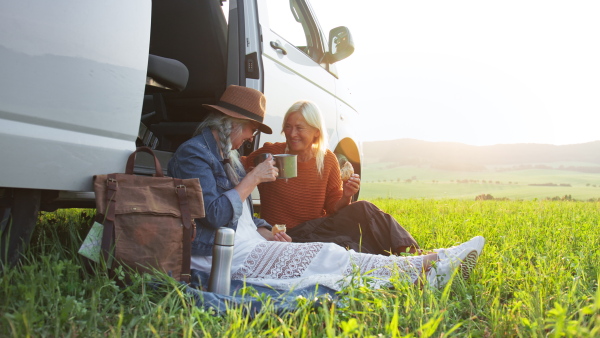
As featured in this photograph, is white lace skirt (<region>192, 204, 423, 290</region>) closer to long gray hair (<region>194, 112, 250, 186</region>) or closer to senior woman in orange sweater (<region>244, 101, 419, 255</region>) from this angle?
long gray hair (<region>194, 112, 250, 186</region>)

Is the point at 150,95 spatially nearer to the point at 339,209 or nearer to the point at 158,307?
the point at 339,209

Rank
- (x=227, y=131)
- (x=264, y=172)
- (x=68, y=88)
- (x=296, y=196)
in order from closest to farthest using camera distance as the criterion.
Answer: (x=68, y=88) < (x=264, y=172) < (x=227, y=131) < (x=296, y=196)

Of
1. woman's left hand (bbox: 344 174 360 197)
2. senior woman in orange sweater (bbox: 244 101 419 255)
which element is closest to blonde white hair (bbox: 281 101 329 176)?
senior woman in orange sweater (bbox: 244 101 419 255)

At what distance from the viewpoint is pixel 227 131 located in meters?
2.75

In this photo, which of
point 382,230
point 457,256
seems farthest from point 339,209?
point 457,256

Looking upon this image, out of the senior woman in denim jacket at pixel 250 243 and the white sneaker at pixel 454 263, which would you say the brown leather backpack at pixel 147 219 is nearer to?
the senior woman in denim jacket at pixel 250 243

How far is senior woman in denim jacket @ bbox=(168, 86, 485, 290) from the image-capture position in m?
2.41

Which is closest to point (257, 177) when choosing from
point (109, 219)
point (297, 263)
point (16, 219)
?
point (297, 263)

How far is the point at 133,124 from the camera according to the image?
227cm

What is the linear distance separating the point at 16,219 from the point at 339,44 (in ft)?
9.85

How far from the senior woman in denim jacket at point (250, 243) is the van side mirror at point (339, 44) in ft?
5.80

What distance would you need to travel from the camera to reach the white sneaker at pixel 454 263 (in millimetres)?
2316

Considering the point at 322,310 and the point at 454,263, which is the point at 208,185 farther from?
the point at 454,263

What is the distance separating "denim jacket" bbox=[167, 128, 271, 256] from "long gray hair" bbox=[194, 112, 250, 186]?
0.04 m
